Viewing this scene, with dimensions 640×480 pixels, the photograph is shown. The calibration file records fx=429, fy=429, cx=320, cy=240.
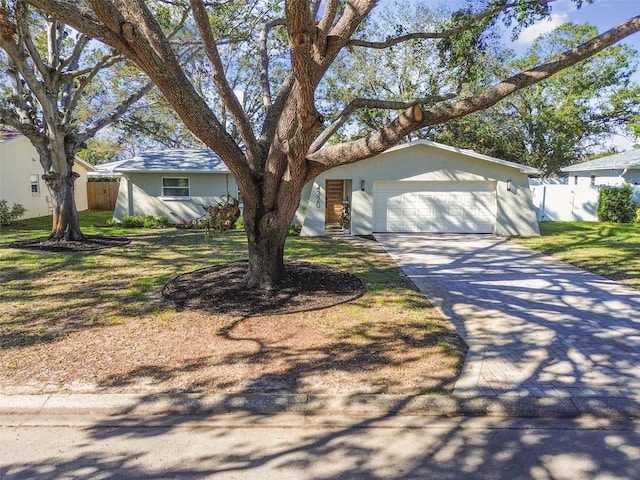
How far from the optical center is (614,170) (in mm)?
22516

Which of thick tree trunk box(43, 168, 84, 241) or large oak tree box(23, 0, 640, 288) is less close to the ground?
large oak tree box(23, 0, 640, 288)

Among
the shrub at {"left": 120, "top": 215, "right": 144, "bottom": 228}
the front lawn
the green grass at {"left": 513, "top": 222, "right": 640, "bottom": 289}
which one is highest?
the shrub at {"left": 120, "top": 215, "right": 144, "bottom": 228}

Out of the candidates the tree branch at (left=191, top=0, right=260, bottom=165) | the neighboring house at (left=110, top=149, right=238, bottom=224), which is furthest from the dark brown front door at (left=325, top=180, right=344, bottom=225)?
the tree branch at (left=191, top=0, right=260, bottom=165)

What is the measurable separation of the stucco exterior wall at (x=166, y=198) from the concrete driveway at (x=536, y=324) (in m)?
10.8

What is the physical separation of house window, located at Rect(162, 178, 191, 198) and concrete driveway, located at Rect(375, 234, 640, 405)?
11.7 m

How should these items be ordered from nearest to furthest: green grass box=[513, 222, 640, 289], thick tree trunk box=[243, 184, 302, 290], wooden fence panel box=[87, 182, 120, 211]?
thick tree trunk box=[243, 184, 302, 290], green grass box=[513, 222, 640, 289], wooden fence panel box=[87, 182, 120, 211]

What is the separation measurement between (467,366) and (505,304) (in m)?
2.86

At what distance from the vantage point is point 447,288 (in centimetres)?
806

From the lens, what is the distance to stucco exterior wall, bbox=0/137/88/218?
18.5 metres

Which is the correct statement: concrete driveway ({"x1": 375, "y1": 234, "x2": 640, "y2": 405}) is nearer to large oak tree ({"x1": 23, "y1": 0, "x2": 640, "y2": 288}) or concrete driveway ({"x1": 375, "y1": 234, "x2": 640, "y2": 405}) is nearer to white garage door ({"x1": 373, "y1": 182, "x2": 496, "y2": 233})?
large oak tree ({"x1": 23, "y1": 0, "x2": 640, "y2": 288})

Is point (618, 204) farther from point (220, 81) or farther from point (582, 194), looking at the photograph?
point (220, 81)

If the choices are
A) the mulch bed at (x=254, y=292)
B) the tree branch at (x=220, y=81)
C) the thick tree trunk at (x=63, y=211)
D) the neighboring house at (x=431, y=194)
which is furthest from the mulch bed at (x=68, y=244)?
the tree branch at (x=220, y=81)

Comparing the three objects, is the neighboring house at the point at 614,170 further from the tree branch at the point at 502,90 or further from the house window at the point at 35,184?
the house window at the point at 35,184

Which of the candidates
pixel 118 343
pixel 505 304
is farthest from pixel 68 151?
pixel 505 304
